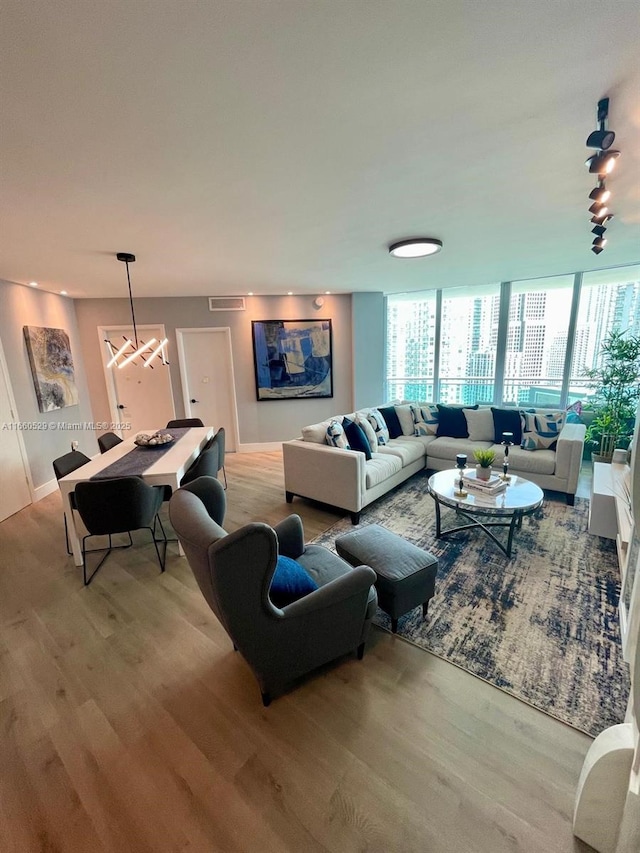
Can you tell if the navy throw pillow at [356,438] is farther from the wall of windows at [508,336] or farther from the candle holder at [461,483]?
the wall of windows at [508,336]

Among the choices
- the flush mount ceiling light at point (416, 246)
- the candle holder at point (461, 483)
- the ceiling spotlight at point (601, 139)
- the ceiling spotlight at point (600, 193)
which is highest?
the flush mount ceiling light at point (416, 246)

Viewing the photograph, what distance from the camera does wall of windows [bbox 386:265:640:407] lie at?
459 cm

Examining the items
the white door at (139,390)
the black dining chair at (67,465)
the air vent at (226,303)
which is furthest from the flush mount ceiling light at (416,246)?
the white door at (139,390)

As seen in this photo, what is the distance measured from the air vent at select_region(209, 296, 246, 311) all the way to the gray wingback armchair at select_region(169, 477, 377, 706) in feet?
13.9

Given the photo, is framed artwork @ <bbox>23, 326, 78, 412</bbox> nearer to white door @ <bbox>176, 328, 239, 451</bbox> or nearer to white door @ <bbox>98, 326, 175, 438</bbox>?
white door @ <bbox>98, 326, 175, 438</bbox>

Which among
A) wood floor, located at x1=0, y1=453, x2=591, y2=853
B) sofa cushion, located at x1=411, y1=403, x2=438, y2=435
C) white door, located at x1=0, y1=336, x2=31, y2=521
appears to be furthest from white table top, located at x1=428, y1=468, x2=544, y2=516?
white door, located at x1=0, y1=336, x2=31, y2=521

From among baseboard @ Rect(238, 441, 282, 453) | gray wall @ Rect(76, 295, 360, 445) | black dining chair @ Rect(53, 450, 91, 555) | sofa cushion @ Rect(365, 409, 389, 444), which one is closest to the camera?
black dining chair @ Rect(53, 450, 91, 555)

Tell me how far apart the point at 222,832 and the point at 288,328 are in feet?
16.9

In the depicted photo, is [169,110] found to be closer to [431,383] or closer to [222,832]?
[222,832]

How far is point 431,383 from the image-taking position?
598 cm

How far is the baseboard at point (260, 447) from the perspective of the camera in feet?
18.7

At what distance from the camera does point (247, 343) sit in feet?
17.7

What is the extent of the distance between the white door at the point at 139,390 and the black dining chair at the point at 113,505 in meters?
3.24

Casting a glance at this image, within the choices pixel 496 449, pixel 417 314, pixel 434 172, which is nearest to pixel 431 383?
pixel 417 314
